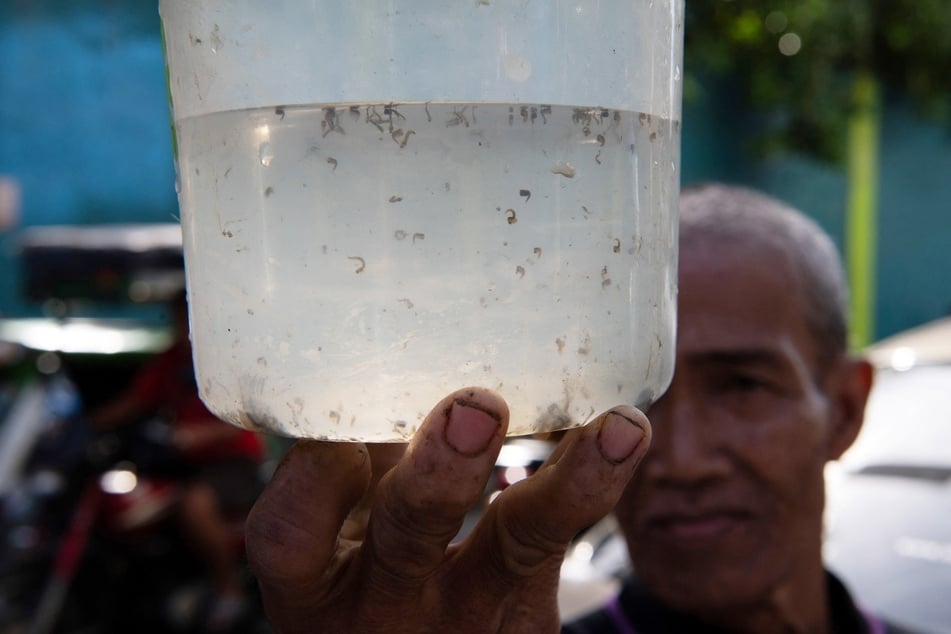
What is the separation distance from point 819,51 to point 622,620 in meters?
5.18

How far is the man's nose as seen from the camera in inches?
66.2

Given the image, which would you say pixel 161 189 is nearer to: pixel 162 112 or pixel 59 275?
pixel 162 112

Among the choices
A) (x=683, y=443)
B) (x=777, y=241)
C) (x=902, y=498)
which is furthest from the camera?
(x=902, y=498)

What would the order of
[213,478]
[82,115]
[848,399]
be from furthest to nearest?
[82,115] < [213,478] < [848,399]

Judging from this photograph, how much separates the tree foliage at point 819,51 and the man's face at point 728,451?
10.2ft

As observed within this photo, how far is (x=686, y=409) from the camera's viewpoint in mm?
1705

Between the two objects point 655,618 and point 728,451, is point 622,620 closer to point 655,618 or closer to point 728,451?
point 655,618

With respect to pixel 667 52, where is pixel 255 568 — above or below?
below

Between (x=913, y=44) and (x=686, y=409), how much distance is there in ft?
23.3

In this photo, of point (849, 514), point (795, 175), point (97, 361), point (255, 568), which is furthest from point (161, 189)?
point (255, 568)

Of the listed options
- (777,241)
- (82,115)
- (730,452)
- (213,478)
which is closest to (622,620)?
(730,452)

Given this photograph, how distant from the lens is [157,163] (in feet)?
29.4

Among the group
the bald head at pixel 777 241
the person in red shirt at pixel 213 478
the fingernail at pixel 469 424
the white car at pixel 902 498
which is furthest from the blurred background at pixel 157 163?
the fingernail at pixel 469 424

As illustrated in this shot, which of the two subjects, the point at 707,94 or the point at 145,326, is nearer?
the point at 145,326
